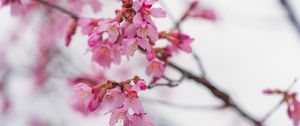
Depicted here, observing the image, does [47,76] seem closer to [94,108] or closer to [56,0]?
[56,0]

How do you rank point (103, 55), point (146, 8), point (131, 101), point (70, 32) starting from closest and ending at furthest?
point (131, 101)
point (146, 8)
point (103, 55)
point (70, 32)

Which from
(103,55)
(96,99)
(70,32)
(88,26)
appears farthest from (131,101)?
(70,32)

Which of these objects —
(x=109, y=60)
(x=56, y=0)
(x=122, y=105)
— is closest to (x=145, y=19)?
(x=122, y=105)

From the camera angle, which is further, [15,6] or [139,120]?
[15,6]

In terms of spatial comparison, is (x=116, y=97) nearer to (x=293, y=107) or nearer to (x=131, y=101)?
(x=131, y=101)

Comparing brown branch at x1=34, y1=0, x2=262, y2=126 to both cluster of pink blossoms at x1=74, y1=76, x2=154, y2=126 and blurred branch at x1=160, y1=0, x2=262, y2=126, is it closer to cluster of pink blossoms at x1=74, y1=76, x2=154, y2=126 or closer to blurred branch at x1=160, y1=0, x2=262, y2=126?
blurred branch at x1=160, y1=0, x2=262, y2=126

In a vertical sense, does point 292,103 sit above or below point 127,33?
below
